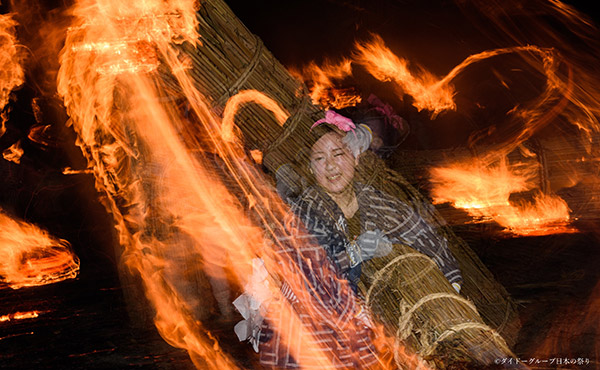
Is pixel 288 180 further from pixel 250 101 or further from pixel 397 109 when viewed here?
pixel 397 109

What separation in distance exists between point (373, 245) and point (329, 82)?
7212 millimetres

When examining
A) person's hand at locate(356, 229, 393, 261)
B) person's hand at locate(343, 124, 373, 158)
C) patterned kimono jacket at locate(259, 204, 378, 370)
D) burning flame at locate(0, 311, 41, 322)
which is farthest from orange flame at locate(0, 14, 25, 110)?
person's hand at locate(356, 229, 393, 261)

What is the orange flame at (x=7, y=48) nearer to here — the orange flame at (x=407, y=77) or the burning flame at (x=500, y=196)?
the orange flame at (x=407, y=77)

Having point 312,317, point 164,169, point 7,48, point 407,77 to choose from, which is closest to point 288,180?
point 312,317

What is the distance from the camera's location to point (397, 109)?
9570 millimetres

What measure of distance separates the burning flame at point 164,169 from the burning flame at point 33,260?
2370mm

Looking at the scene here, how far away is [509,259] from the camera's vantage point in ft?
16.9

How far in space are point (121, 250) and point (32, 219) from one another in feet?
24.1

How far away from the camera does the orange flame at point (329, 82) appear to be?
9391 millimetres

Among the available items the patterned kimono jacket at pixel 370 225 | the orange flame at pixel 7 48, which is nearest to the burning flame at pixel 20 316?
the orange flame at pixel 7 48

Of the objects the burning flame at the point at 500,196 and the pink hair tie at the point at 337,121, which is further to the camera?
the burning flame at the point at 500,196

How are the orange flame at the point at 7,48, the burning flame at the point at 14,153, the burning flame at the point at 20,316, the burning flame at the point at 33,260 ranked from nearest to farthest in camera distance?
1. the burning flame at the point at 20,316
2. the orange flame at the point at 7,48
3. the burning flame at the point at 33,260
4. the burning flame at the point at 14,153

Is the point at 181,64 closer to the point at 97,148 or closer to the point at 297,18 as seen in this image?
the point at 97,148

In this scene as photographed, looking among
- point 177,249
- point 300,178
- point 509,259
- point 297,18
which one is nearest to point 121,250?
point 177,249
